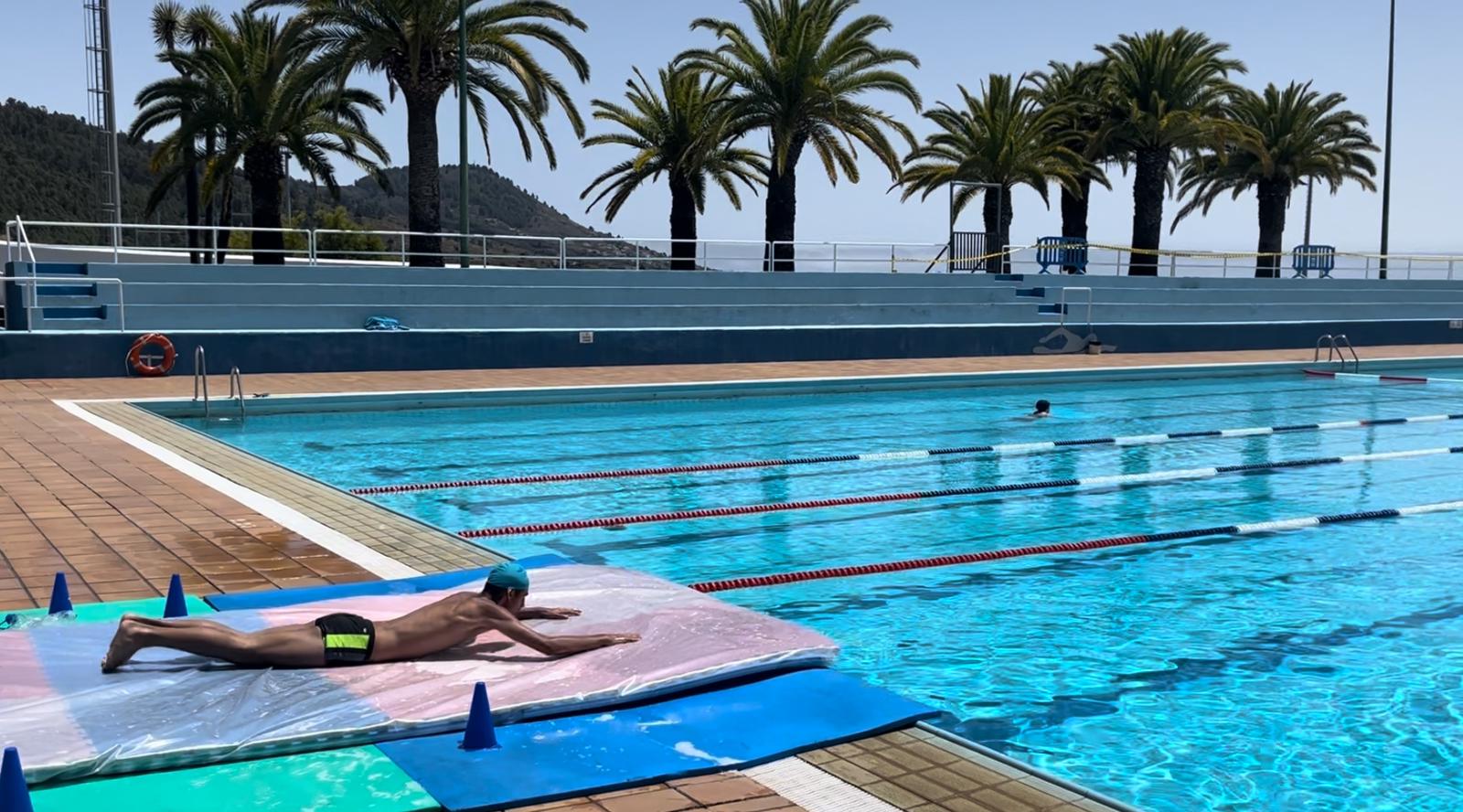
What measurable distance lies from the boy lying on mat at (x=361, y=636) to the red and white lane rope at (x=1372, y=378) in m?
18.1

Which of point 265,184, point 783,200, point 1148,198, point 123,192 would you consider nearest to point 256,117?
point 265,184

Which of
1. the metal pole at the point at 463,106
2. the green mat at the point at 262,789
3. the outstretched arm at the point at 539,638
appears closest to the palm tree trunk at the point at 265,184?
the metal pole at the point at 463,106

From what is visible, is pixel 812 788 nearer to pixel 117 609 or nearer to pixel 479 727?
pixel 479 727

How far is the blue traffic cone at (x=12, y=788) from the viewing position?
3.48 m

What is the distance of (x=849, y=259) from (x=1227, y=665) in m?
20.7

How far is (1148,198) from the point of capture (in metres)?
34.3

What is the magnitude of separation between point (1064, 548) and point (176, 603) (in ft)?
17.9

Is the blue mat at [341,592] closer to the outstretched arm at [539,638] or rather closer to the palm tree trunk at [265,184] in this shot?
the outstretched arm at [539,638]

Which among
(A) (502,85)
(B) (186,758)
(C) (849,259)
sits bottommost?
(B) (186,758)

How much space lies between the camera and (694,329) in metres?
20.4

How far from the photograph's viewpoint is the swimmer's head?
5250 mm

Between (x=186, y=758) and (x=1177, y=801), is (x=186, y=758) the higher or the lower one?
the higher one

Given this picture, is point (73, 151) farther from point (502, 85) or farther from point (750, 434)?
point (750, 434)

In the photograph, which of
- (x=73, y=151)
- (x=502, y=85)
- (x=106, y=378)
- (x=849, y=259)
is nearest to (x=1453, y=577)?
(x=106, y=378)
